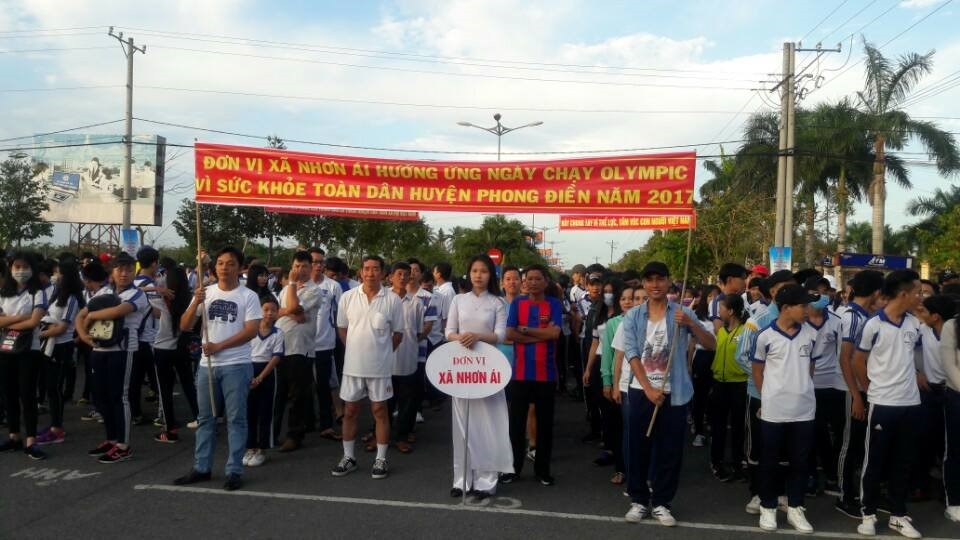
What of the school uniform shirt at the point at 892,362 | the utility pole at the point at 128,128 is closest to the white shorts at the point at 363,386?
the school uniform shirt at the point at 892,362

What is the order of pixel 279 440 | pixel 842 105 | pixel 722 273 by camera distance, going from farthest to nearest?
1. pixel 842 105
2. pixel 279 440
3. pixel 722 273

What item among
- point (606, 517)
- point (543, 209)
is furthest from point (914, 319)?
point (543, 209)

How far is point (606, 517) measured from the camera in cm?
507

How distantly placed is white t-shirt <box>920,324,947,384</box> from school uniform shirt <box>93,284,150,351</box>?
6.52m

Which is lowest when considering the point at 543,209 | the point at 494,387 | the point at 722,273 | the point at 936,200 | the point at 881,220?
the point at 494,387

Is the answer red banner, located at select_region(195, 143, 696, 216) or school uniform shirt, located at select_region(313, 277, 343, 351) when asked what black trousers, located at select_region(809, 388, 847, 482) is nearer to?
red banner, located at select_region(195, 143, 696, 216)

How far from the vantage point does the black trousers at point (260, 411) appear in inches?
251

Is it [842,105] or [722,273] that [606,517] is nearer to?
[722,273]

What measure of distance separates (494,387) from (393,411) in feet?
10.9

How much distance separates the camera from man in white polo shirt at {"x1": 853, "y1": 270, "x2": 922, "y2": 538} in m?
4.90

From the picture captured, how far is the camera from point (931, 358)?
212 inches

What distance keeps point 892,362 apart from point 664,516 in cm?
190

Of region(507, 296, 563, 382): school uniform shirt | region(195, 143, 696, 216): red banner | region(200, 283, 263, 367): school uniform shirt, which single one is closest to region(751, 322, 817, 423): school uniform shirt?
region(507, 296, 563, 382): school uniform shirt

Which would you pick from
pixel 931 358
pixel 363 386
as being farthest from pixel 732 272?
pixel 363 386
